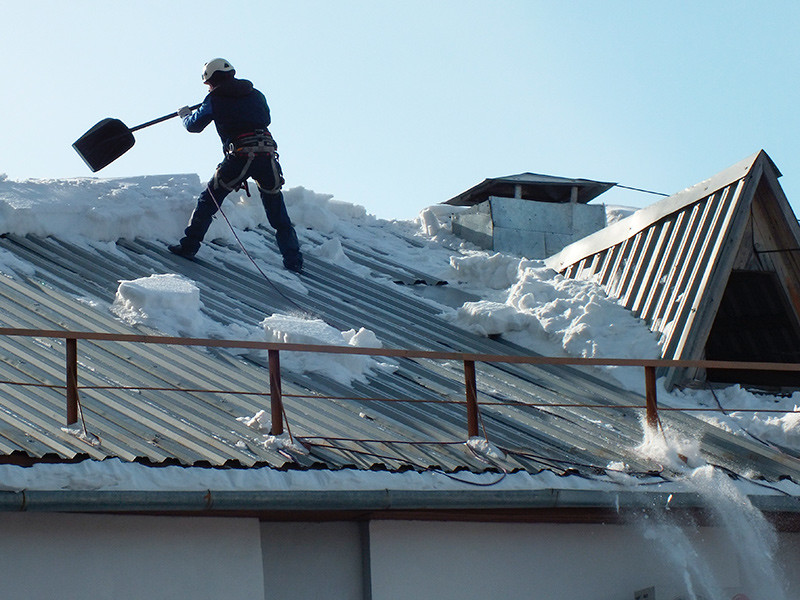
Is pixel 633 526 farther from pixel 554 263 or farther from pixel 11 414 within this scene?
pixel 554 263

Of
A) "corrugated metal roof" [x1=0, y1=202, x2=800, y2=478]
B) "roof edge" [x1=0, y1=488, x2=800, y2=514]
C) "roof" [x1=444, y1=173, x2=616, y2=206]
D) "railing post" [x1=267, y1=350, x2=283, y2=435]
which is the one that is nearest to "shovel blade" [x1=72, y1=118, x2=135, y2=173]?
"corrugated metal roof" [x1=0, y1=202, x2=800, y2=478]

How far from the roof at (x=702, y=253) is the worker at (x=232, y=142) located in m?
3.64

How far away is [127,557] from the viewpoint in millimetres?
5727

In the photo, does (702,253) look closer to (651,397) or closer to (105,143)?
(651,397)

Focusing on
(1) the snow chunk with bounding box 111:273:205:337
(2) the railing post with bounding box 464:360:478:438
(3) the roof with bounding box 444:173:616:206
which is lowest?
(2) the railing post with bounding box 464:360:478:438

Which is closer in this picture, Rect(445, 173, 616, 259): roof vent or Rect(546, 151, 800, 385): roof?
Rect(546, 151, 800, 385): roof

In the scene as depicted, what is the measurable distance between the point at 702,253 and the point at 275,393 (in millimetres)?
5631

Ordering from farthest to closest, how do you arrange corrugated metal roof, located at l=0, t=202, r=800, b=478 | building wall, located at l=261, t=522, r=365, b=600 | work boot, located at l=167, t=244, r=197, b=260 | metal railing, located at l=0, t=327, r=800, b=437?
work boot, located at l=167, t=244, r=197, b=260
corrugated metal roof, located at l=0, t=202, r=800, b=478
building wall, located at l=261, t=522, r=365, b=600
metal railing, located at l=0, t=327, r=800, b=437

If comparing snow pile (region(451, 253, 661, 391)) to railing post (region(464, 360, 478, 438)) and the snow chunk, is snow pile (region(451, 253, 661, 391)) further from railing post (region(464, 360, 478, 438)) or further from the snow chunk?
railing post (region(464, 360, 478, 438))

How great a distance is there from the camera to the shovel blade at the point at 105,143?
1124 centimetres

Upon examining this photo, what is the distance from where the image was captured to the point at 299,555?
6.49 metres

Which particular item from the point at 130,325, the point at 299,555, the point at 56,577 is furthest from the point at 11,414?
the point at 130,325

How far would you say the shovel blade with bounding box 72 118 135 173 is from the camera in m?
11.2

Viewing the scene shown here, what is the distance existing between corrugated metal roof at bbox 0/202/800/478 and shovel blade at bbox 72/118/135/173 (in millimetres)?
829
